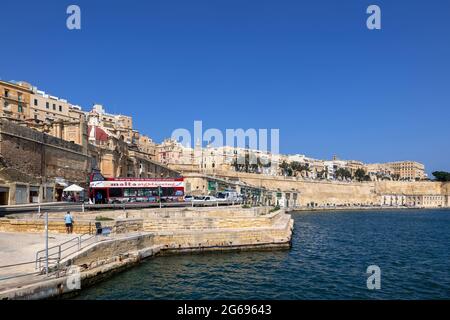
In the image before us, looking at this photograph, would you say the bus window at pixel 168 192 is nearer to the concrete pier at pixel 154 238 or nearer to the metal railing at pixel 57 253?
the concrete pier at pixel 154 238

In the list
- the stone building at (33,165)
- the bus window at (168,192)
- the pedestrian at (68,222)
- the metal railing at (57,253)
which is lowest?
the metal railing at (57,253)

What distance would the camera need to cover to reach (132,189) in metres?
30.4

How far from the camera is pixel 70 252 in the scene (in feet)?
47.1

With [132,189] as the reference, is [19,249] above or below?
below

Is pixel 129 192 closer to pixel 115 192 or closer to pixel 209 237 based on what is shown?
pixel 115 192

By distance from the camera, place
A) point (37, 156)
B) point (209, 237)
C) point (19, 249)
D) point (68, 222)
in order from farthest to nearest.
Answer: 1. point (37, 156)
2. point (209, 237)
3. point (68, 222)
4. point (19, 249)

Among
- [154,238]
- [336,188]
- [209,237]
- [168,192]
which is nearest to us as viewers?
[154,238]

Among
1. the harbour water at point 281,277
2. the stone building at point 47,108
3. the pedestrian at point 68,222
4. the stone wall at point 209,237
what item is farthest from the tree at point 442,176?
the pedestrian at point 68,222

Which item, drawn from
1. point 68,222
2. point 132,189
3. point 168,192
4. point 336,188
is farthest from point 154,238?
point 336,188

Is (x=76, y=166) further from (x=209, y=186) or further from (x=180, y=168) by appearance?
(x=180, y=168)

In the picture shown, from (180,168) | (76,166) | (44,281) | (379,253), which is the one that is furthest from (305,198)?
(44,281)

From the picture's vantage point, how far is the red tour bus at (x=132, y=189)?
97.0 feet

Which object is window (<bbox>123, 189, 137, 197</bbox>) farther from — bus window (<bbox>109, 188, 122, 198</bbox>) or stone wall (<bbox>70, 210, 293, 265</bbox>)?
stone wall (<bbox>70, 210, 293, 265</bbox>)

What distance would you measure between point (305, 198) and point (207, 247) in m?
92.8
